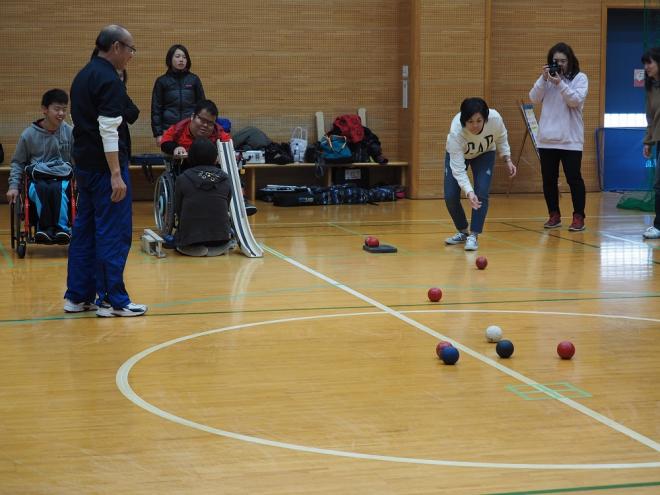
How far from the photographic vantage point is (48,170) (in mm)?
7930

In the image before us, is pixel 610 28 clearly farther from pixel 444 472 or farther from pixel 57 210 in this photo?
pixel 444 472

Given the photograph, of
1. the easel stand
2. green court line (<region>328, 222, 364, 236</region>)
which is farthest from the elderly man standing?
the easel stand

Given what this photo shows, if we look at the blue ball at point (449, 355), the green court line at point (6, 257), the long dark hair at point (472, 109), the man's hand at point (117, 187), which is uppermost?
the long dark hair at point (472, 109)

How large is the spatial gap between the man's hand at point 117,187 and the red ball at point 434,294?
197 centimetres

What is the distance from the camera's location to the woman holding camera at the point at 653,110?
923 cm

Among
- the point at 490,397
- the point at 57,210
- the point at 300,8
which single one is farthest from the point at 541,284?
the point at 300,8

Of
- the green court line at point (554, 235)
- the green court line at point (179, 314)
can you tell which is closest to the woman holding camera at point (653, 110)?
the green court line at point (554, 235)

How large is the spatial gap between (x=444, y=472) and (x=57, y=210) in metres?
5.32

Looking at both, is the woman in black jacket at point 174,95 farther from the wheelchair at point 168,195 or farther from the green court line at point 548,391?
the green court line at point 548,391

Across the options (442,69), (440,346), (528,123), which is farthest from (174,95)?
(440,346)

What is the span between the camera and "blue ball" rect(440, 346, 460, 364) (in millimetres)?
4676

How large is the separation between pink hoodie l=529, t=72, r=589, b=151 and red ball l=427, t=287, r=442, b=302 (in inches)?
152

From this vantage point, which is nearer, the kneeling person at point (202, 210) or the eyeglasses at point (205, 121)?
the kneeling person at point (202, 210)

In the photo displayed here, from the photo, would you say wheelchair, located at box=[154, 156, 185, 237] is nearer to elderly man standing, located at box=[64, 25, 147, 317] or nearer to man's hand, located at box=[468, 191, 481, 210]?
man's hand, located at box=[468, 191, 481, 210]
